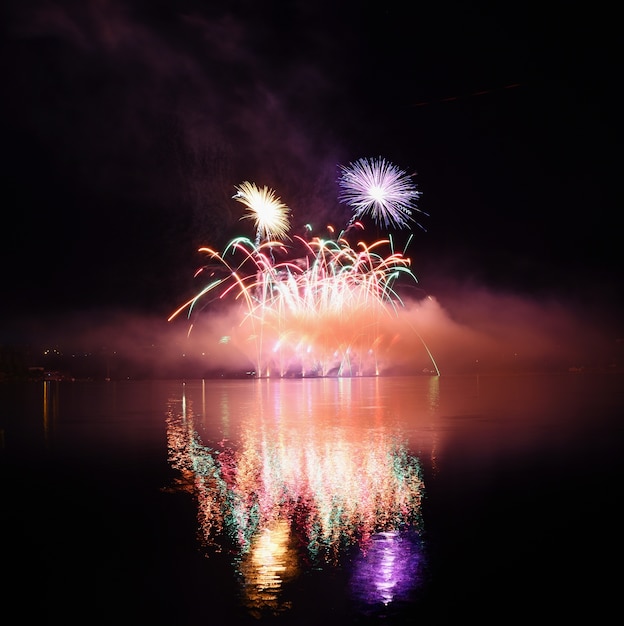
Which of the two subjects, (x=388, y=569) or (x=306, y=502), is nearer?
(x=388, y=569)

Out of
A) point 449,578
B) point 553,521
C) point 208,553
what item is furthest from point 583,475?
point 208,553

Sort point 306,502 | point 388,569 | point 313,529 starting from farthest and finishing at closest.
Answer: point 306,502
point 313,529
point 388,569

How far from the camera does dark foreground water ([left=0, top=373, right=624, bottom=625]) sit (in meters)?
6.16

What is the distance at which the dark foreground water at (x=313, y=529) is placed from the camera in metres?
6.16

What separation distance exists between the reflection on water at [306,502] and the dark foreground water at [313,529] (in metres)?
0.04

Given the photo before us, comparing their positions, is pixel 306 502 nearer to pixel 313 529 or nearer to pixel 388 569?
pixel 313 529

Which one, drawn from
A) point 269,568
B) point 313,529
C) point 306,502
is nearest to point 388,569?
point 269,568

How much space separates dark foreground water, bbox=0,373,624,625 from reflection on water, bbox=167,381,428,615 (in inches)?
1.5

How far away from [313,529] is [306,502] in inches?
64.8

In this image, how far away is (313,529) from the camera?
28.6 feet

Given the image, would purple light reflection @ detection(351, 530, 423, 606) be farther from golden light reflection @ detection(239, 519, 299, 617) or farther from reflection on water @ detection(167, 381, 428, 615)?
golden light reflection @ detection(239, 519, 299, 617)

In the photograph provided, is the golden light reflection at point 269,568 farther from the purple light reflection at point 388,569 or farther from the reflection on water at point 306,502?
the purple light reflection at point 388,569

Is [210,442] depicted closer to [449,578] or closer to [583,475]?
[583,475]

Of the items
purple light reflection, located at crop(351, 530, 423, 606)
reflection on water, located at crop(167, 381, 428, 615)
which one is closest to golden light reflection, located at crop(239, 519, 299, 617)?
reflection on water, located at crop(167, 381, 428, 615)
